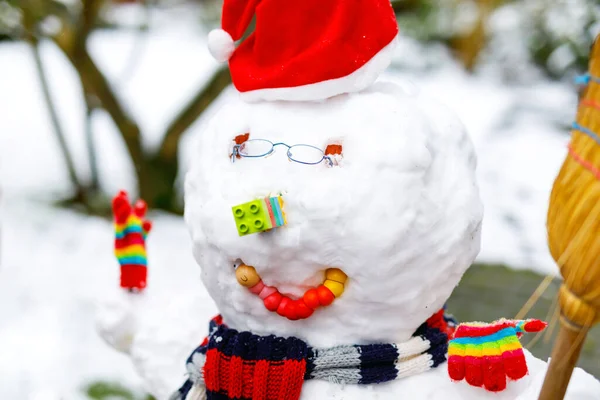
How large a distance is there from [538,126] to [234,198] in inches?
116

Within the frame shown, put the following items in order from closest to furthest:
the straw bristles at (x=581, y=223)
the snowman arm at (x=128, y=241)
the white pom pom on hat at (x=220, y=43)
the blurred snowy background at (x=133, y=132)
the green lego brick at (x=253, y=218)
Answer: the straw bristles at (x=581, y=223) → the green lego brick at (x=253, y=218) → the white pom pom on hat at (x=220, y=43) → the snowman arm at (x=128, y=241) → the blurred snowy background at (x=133, y=132)

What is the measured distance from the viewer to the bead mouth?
806 millimetres

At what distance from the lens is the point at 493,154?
3.13m

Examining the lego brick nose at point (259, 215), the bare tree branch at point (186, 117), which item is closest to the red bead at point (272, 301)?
the lego brick nose at point (259, 215)

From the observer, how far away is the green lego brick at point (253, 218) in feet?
2.53

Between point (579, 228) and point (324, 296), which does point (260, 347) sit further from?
point (579, 228)

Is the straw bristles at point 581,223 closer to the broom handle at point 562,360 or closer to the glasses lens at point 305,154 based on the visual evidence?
the broom handle at point 562,360

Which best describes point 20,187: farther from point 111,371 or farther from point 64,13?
point 111,371

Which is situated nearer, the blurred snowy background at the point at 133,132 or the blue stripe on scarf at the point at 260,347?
the blue stripe on scarf at the point at 260,347

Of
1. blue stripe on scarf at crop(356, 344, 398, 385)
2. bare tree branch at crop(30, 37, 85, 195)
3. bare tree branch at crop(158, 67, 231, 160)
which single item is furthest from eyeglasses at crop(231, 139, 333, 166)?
bare tree branch at crop(30, 37, 85, 195)

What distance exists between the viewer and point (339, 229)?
78 centimetres

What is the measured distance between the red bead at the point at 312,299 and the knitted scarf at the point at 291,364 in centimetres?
7

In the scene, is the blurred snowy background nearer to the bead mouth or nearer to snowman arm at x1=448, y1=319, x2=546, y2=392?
the bead mouth

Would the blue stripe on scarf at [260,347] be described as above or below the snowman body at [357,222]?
below
